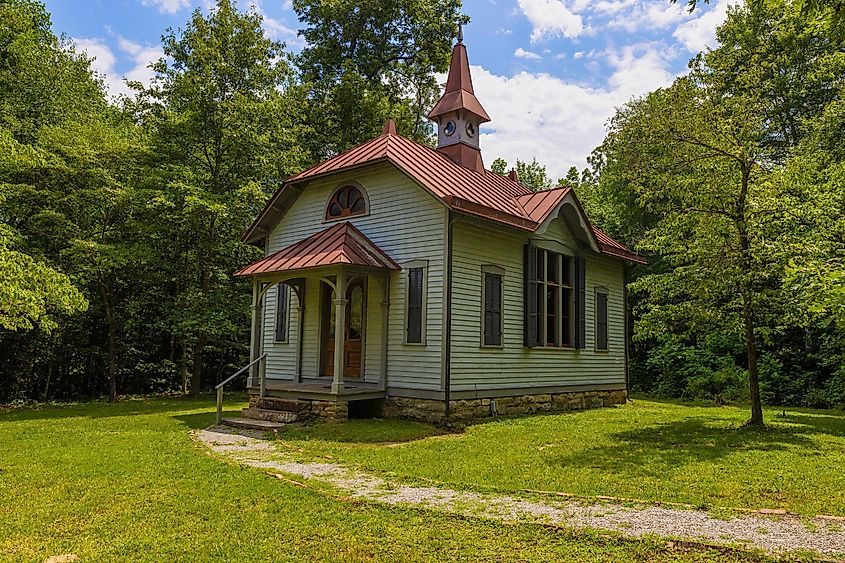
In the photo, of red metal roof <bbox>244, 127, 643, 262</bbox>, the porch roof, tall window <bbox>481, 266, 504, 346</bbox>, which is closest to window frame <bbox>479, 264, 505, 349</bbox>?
tall window <bbox>481, 266, 504, 346</bbox>

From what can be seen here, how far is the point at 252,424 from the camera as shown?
11508mm

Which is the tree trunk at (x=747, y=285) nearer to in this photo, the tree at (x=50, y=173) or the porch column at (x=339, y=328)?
the porch column at (x=339, y=328)

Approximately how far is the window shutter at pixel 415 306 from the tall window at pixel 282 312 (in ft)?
11.3

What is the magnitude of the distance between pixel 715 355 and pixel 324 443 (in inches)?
668

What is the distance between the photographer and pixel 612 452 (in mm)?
9211

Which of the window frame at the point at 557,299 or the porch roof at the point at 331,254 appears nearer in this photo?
the porch roof at the point at 331,254

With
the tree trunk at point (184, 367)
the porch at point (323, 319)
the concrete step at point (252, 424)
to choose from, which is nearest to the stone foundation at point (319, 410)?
the porch at point (323, 319)

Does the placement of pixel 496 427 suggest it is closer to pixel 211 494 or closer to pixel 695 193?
pixel 695 193

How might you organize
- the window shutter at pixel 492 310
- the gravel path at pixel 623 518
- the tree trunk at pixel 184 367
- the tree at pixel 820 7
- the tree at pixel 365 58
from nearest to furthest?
the tree at pixel 820 7 → the gravel path at pixel 623 518 → the window shutter at pixel 492 310 → the tree trunk at pixel 184 367 → the tree at pixel 365 58

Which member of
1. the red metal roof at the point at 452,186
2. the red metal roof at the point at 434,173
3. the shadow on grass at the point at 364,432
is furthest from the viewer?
the red metal roof at the point at 434,173

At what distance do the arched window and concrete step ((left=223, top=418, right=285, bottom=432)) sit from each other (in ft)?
15.2

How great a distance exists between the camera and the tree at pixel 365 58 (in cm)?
2530

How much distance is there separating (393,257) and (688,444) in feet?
20.4

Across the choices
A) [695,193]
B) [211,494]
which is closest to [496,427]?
[695,193]
